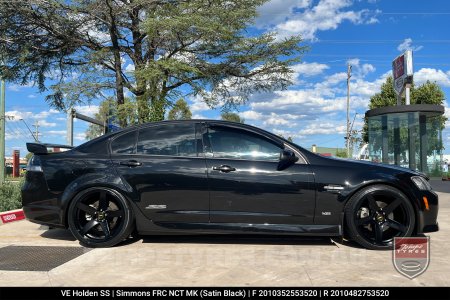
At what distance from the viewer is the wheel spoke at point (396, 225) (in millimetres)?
4977

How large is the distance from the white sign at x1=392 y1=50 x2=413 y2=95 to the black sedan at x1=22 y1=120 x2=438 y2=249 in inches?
585

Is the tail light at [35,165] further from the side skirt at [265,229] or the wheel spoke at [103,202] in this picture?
the side skirt at [265,229]

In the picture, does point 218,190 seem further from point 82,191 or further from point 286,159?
point 82,191

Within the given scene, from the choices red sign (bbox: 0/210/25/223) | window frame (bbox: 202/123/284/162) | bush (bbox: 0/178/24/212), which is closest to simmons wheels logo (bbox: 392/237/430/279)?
window frame (bbox: 202/123/284/162)

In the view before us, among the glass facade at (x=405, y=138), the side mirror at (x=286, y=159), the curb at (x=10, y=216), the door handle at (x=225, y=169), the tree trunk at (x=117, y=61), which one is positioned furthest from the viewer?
the glass facade at (x=405, y=138)

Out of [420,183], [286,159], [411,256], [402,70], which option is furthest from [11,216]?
[402,70]

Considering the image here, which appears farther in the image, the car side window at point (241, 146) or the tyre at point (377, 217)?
the car side window at point (241, 146)

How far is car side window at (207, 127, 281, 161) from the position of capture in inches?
203

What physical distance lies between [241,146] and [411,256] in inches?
90.2

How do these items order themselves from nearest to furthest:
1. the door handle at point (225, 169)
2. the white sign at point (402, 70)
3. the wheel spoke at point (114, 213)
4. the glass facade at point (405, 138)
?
the door handle at point (225, 169) < the wheel spoke at point (114, 213) < the glass facade at point (405, 138) < the white sign at point (402, 70)

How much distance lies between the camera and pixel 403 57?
19.0 m

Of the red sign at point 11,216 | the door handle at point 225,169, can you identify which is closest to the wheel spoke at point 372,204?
the door handle at point 225,169

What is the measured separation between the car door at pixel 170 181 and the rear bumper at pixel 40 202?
914 millimetres
